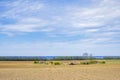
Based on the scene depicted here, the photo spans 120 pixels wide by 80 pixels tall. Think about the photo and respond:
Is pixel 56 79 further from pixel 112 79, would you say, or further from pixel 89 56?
pixel 89 56

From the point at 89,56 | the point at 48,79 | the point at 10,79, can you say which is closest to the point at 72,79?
the point at 48,79

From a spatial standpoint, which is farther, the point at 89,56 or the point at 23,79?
the point at 89,56

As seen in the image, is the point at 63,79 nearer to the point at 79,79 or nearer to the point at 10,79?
the point at 79,79

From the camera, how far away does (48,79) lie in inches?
826

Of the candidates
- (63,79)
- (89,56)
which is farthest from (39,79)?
(89,56)

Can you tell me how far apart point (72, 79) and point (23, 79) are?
3.97 metres

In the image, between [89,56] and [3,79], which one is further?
[89,56]

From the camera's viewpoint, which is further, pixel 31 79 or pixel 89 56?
pixel 89 56

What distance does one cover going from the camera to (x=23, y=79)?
68.7 ft

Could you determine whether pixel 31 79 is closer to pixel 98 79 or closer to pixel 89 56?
pixel 98 79

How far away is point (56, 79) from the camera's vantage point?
20906 millimetres

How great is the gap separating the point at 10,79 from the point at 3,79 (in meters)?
0.56

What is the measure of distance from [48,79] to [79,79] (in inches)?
98.9

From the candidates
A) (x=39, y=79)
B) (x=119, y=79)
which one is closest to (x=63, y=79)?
(x=39, y=79)
